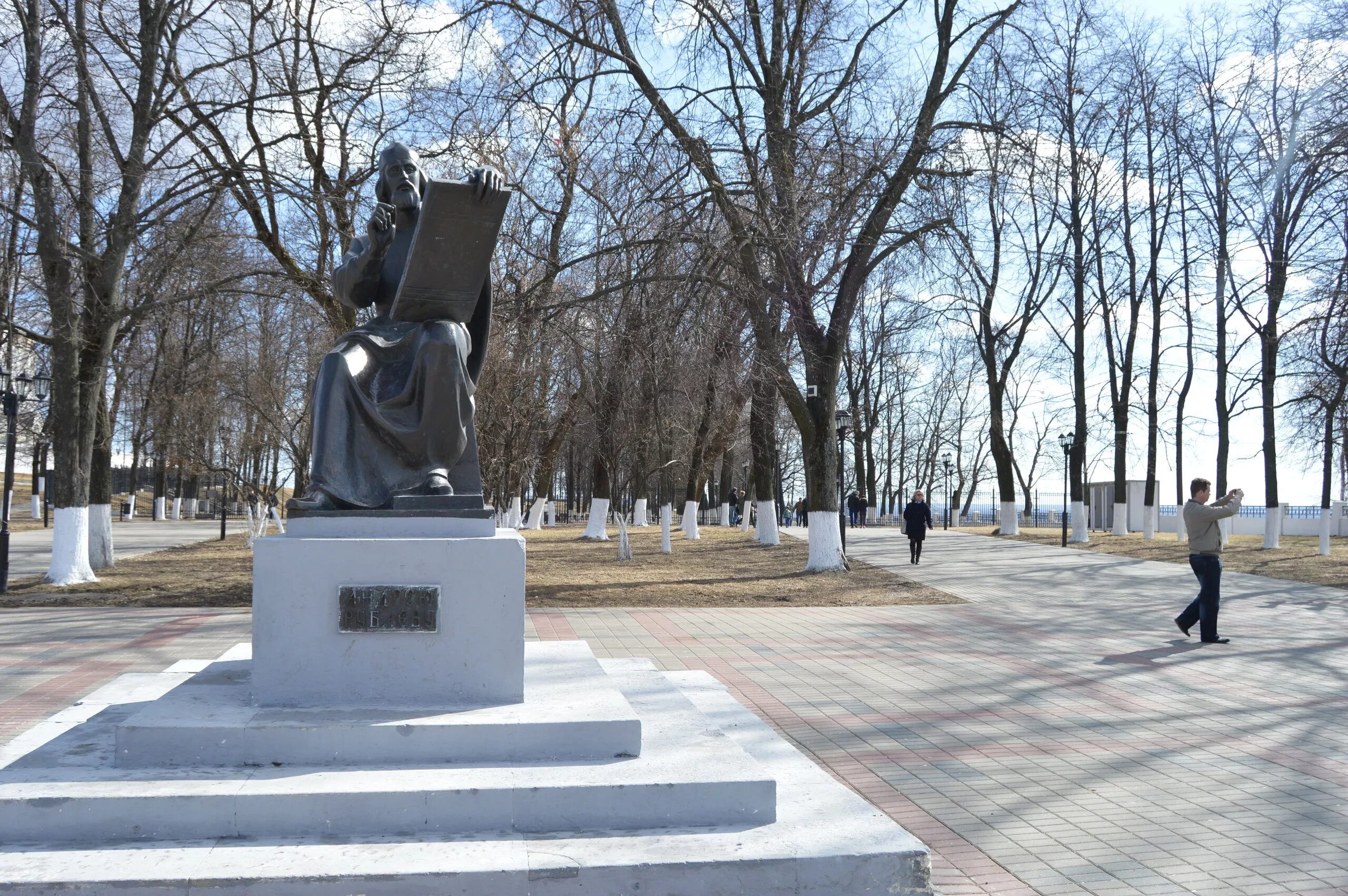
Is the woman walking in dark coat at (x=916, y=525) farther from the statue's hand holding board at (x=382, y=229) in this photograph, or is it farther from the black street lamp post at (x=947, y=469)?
the black street lamp post at (x=947, y=469)

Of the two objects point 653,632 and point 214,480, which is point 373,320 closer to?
point 653,632

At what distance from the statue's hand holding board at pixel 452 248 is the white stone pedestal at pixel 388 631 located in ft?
4.44

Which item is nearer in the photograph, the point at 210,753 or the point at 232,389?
the point at 210,753

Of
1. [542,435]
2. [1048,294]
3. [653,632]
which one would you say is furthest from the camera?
[542,435]

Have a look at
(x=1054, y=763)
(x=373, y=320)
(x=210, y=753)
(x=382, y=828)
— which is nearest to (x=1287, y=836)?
(x=1054, y=763)

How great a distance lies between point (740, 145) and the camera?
15.8m

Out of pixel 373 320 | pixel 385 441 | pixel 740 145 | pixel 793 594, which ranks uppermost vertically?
pixel 740 145

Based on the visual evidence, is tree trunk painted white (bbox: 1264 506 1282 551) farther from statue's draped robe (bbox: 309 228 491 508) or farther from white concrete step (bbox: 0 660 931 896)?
statue's draped robe (bbox: 309 228 491 508)

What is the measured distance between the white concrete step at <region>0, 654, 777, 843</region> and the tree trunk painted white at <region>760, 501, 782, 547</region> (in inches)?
894

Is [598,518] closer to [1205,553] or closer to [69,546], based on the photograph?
[69,546]

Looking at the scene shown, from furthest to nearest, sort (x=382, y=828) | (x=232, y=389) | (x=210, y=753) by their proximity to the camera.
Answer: (x=232, y=389) → (x=210, y=753) → (x=382, y=828)

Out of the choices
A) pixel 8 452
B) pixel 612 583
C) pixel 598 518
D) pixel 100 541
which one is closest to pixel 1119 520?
pixel 598 518

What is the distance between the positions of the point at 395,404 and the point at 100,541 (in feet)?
49.0

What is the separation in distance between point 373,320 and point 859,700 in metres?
4.48
